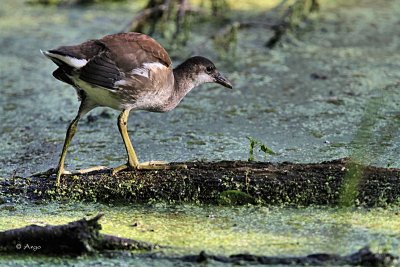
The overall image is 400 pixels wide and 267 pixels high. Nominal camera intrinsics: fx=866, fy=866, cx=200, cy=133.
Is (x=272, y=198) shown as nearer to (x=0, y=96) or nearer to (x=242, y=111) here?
(x=242, y=111)

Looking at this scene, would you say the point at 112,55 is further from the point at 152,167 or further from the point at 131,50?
the point at 152,167

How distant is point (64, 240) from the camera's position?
317 cm

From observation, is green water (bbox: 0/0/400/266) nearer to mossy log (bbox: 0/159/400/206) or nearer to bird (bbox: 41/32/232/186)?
mossy log (bbox: 0/159/400/206)

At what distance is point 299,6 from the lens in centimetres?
649

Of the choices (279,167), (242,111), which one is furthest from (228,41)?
(279,167)

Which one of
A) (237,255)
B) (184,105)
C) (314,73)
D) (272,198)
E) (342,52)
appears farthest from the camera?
(342,52)

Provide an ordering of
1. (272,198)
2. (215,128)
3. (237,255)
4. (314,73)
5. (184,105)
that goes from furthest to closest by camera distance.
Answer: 1. (314,73)
2. (184,105)
3. (215,128)
4. (272,198)
5. (237,255)

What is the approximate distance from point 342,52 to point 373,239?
3223 mm

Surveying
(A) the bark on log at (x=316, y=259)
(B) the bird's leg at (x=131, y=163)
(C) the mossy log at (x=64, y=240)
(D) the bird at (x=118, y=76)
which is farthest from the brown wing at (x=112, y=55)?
(A) the bark on log at (x=316, y=259)

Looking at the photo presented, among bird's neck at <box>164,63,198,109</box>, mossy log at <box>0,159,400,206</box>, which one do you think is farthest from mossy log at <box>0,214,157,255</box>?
bird's neck at <box>164,63,198,109</box>

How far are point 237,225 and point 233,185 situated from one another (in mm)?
251

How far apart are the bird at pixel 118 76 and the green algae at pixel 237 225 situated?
0.90 ft

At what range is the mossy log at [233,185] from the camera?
360 cm

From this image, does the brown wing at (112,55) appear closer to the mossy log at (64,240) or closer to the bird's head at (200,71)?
the bird's head at (200,71)
